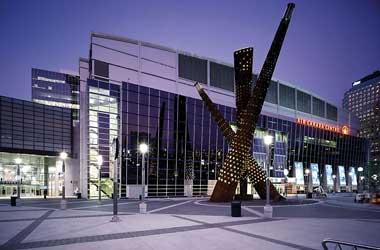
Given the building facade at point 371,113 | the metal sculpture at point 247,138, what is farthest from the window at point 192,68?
the building facade at point 371,113

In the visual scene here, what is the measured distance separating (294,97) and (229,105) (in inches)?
921

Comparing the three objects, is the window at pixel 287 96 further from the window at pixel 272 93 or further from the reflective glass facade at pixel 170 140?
the reflective glass facade at pixel 170 140

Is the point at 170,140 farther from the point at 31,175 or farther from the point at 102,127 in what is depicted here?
the point at 31,175

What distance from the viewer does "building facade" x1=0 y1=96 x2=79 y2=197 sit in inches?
2064

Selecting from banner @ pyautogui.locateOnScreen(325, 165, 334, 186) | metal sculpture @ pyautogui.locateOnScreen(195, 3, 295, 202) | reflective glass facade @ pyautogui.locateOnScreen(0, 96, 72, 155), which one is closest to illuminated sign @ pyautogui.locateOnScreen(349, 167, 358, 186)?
banner @ pyautogui.locateOnScreen(325, 165, 334, 186)

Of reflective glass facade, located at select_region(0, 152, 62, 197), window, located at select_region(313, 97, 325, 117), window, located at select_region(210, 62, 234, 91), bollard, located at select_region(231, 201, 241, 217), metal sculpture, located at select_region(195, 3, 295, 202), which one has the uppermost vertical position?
window, located at select_region(210, 62, 234, 91)

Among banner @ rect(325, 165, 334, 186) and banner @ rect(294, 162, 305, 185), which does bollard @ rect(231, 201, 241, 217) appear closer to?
banner @ rect(294, 162, 305, 185)

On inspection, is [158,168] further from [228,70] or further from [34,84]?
[34,84]

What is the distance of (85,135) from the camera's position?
44500 millimetres

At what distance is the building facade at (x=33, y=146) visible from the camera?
5244cm

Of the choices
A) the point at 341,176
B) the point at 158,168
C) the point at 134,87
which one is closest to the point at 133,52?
the point at 134,87

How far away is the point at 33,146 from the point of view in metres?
54.9

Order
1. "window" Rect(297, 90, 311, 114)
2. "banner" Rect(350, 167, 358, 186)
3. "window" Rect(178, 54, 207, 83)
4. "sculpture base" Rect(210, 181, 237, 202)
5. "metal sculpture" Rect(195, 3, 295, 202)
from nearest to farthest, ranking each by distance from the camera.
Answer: "metal sculpture" Rect(195, 3, 295, 202)
"sculpture base" Rect(210, 181, 237, 202)
"window" Rect(178, 54, 207, 83)
"window" Rect(297, 90, 311, 114)
"banner" Rect(350, 167, 358, 186)

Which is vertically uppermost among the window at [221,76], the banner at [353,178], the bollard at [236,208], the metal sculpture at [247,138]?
the window at [221,76]
